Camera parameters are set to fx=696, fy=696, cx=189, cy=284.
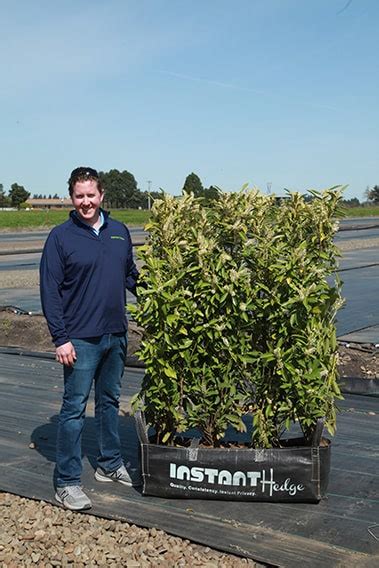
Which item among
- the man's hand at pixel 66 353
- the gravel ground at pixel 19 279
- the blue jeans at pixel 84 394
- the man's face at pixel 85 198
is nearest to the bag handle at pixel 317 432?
the blue jeans at pixel 84 394

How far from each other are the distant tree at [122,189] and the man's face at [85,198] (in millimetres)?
127779

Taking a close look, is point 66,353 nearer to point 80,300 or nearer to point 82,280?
point 80,300

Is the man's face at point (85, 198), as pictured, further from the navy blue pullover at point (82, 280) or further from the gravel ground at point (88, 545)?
the gravel ground at point (88, 545)

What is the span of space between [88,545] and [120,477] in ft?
2.75

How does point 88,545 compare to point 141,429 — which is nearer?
point 88,545

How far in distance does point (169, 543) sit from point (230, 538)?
0.31 meters

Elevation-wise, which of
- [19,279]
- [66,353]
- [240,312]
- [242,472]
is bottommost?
[19,279]

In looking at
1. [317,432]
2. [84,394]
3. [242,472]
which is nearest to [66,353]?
[84,394]

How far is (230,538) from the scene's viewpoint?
11.7 feet

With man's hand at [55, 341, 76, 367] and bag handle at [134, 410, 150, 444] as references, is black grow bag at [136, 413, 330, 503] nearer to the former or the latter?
bag handle at [134, 410, 150, 444]

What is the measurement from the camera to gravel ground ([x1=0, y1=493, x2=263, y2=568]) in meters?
3.38

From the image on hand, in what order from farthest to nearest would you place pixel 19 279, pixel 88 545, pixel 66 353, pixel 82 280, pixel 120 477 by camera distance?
pixel 19 279, pixel 120 477, pixel 82 280, pixel 66 353, pixel 88 545

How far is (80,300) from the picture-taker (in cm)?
405

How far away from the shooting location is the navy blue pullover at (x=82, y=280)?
3.95 metres
